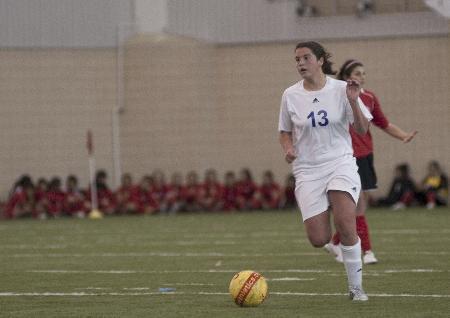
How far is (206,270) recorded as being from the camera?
474 inches

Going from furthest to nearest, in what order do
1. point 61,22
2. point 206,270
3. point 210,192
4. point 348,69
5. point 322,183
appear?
point 61,22 → point 210,192 → point 348,69 → point 206,270 → point 322,183

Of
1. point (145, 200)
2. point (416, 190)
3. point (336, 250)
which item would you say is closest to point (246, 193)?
point (145, 200)

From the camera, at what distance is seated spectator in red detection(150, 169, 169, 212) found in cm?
2592

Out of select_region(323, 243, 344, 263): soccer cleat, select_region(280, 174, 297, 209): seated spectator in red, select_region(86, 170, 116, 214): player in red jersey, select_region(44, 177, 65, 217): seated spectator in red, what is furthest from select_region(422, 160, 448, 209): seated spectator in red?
select_region(323, 243, 344, 263): soccer cleat

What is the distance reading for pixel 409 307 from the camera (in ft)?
27.6

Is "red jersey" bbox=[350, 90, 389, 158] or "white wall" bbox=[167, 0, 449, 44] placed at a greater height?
"white wall" bbox=[167, 0, 449, 44]

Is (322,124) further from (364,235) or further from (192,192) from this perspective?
(192,192)

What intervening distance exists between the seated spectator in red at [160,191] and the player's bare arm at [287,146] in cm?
1671

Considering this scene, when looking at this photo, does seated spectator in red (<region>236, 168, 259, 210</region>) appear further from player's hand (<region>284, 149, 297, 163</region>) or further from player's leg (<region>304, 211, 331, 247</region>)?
player's hand (<region>284, 149, 297, 163</region>)

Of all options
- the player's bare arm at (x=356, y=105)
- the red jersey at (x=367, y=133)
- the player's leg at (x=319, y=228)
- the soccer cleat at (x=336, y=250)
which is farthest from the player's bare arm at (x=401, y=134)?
the player's leg at (x=319, y=228)

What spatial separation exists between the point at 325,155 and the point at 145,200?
17172 millimetres

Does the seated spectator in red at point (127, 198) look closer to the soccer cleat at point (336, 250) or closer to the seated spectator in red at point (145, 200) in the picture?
the seated spectator in red at point (145, 200)

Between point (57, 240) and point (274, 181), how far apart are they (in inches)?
368

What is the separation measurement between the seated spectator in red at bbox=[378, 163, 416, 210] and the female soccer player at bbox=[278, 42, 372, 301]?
52.5 ft
